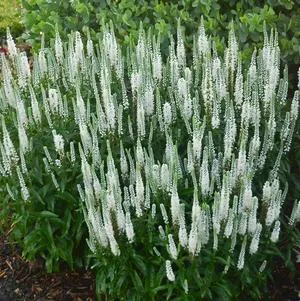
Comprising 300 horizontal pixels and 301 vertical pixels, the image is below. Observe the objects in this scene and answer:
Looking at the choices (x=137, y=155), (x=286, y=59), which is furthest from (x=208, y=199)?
(x=286, y=59)

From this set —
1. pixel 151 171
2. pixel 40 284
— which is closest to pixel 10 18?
pixel 40 284

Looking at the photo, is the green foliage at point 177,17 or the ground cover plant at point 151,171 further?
the green foliage at point 177,17

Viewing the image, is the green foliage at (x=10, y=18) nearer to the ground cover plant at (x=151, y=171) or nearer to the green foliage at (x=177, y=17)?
the green foliage at (x=177, y=17)

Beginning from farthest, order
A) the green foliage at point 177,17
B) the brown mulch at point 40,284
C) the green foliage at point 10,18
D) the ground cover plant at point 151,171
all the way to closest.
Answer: the green foliage at point 10,18, the green foliage at point 177,17, the brown mulch at point 40,284, the ground cover plant at point 151,171

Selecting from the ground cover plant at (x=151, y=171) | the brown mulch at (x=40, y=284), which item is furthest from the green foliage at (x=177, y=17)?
the brown mulch at (x=40, y=284)

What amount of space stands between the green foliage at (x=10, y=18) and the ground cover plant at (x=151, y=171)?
4363mm

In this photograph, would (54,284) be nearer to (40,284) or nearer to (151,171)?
(40,284)

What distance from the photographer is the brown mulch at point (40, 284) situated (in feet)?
17.5

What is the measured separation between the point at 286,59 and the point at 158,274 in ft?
9.39

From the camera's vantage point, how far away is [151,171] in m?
4.41

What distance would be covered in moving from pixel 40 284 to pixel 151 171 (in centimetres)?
176

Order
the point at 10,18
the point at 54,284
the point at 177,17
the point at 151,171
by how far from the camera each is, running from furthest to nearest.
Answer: the point at 10,18 → the point at 177,17 → the point at 54,284 → the point at 151,171

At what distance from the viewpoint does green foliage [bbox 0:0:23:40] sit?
9844mm

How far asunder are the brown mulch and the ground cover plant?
0.80 ft
